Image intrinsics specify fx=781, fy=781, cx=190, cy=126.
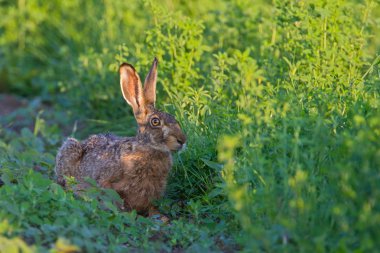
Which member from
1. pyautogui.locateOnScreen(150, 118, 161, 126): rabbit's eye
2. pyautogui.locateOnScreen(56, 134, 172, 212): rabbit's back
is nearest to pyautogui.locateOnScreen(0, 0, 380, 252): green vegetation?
pyautogui.locateOnScreen(56, 134, 172, 212): rabbit's back

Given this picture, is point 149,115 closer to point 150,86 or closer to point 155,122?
point 155,122

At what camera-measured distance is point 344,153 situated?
4719 millimetres

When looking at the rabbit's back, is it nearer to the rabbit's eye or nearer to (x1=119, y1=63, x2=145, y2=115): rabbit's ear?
the rabbit's eye

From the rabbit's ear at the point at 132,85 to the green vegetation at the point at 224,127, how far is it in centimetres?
35

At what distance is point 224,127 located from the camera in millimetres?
5965

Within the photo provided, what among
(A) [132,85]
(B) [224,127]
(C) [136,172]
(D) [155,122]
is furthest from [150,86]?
(B) [224,127]

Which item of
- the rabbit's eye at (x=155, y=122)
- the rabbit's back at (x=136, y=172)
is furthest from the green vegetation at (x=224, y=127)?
the rabbit's eye at (x=155, y=122)

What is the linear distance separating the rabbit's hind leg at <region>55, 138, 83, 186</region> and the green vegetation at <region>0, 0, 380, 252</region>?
1.01ft

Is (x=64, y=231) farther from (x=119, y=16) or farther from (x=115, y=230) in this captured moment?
(x=119, y=16)

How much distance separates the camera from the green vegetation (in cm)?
446

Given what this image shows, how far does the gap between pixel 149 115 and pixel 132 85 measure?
0.37 m

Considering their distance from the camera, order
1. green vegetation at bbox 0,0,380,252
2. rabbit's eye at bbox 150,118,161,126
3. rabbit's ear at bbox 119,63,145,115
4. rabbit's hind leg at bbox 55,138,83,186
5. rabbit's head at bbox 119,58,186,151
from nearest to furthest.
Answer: green vegetation at bbox 0,0,380,252 < rabbit's head at bbox 119,58,186,151 < rabbit's eye at bbox 150,118,161,126 < rabbit's ear at bbox 119,63,145,115 < rabbit's hind leg at bbox 55,138,83,186

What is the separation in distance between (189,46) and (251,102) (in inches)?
85.6

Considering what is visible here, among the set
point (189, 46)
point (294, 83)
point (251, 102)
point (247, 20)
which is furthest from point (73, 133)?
point (251, 102)
